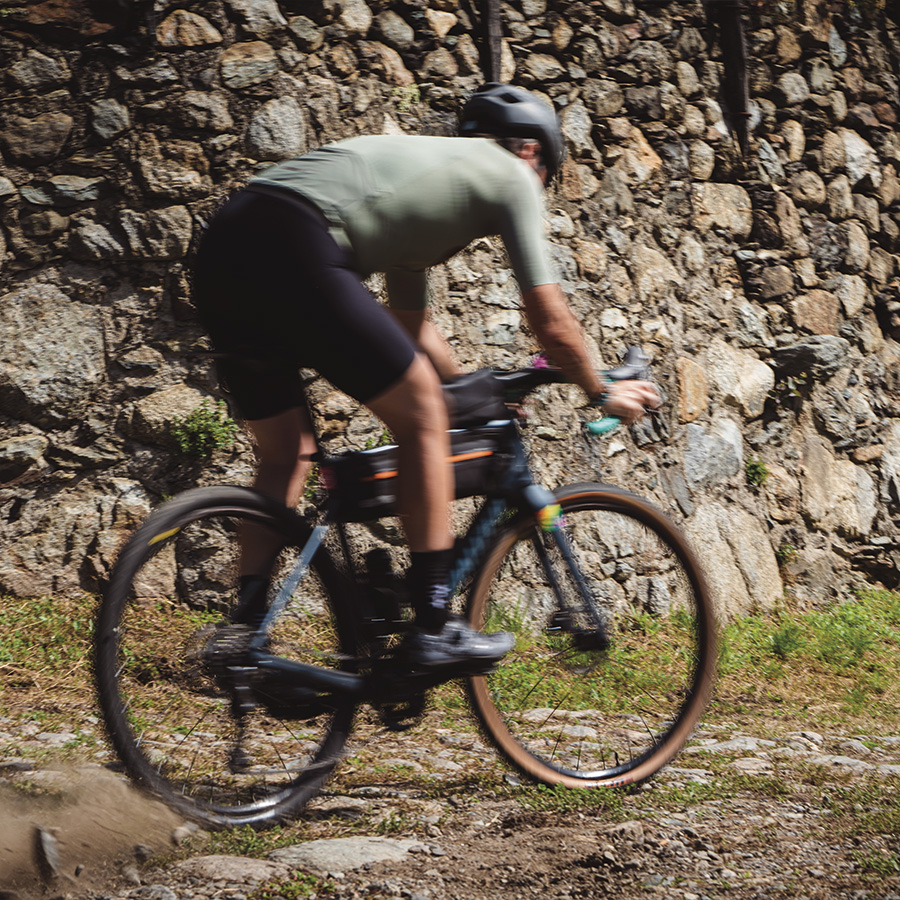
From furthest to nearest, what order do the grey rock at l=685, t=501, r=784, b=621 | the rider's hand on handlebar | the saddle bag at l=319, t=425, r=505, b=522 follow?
the grey rock at l=685, t=501, r=784, b=621 < the rider's hand on handlebar < the saddle bag at l=319, t=425, r=505, b=522

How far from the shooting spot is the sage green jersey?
2.45 m

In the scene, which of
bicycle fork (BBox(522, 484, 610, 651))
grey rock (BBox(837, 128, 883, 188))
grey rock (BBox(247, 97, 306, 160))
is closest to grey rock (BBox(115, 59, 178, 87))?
grey rock (BBox(247, 97, 306, 160))

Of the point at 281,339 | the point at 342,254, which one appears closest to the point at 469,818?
the point at 281,339

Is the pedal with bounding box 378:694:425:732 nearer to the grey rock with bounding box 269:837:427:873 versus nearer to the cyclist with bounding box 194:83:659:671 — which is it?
the cyclist with bounding box 194:83:659:671

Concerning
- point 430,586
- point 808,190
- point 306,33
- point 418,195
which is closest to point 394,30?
point 306,33

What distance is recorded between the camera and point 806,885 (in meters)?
2.26

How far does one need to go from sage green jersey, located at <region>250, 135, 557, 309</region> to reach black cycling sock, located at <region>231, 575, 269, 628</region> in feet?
2.95

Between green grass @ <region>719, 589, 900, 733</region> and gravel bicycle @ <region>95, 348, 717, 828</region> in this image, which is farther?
green grass @ <region>719, 589, 900, 733</region>

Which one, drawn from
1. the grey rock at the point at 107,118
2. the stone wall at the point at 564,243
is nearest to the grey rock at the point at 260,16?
the stone wall at the point at 564,243

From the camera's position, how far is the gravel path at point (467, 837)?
7.16ft

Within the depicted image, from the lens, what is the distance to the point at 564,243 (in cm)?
533

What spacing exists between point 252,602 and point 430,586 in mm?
493

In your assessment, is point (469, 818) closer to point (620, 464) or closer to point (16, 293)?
point (620, 464)

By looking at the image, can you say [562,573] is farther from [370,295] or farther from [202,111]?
[202,111]
